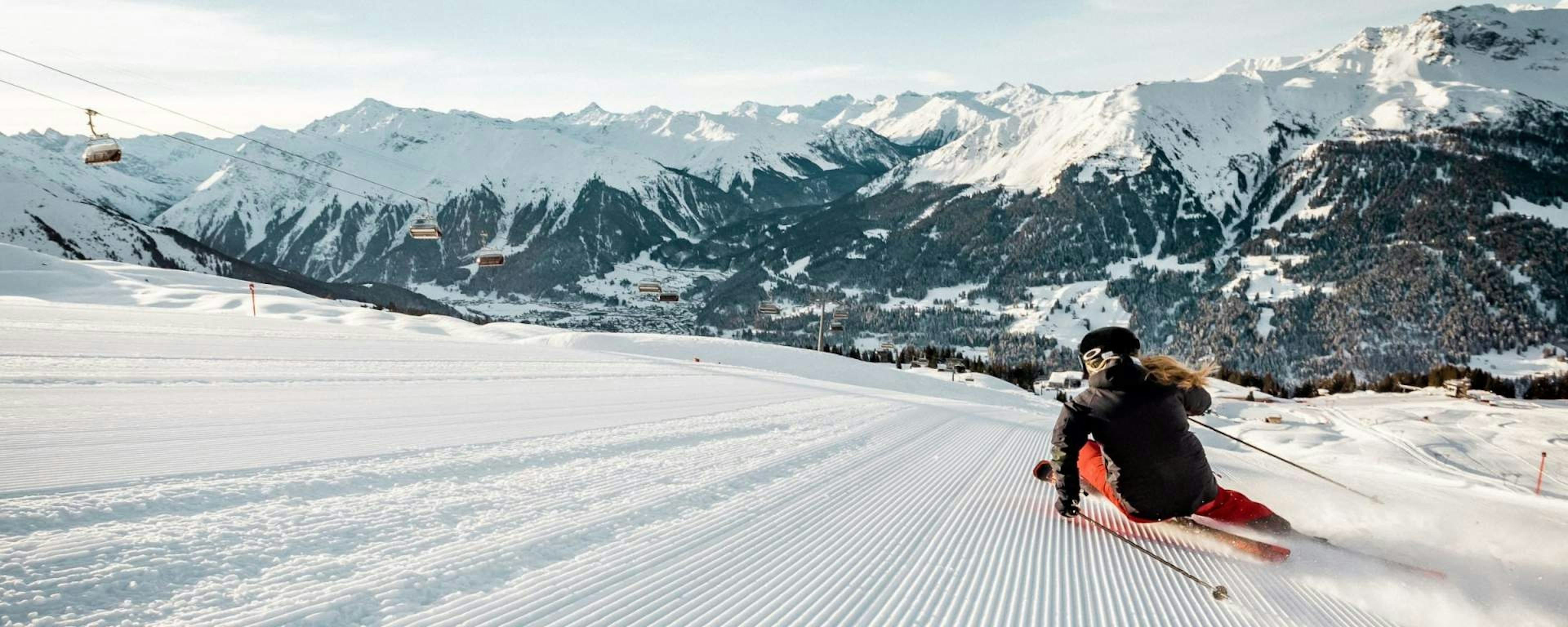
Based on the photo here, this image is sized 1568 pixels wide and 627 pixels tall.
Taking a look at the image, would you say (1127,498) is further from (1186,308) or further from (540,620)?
(1186,308)

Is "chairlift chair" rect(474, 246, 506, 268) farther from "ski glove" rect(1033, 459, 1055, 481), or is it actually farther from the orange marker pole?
the orange marker pole

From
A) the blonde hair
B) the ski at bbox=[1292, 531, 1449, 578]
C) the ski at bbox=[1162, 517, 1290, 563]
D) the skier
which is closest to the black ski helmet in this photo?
the skier

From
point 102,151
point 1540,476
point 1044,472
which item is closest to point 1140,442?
point 1044,472

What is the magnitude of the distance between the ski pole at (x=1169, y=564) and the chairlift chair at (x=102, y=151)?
19101mm

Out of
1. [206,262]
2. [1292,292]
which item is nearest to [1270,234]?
[1292,292]

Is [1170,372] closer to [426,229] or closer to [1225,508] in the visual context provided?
[1225,508]

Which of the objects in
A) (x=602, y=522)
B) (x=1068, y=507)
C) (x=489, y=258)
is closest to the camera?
(x=602, y=522)

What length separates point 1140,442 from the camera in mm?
5266

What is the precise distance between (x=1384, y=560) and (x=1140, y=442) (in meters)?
1.84

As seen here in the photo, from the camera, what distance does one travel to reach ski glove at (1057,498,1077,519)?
5.61 meters

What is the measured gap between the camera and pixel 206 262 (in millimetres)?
137125

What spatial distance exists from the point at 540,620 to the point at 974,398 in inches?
748

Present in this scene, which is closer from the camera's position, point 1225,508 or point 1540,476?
point 1225,508

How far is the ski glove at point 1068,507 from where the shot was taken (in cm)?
561
